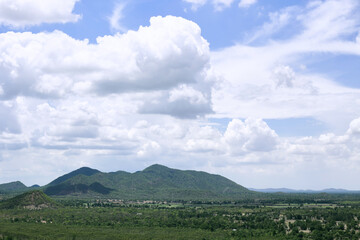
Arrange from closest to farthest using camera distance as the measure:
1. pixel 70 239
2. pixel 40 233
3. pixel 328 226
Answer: pixel 70 239 < pixel 40 233 < pixel 328 226

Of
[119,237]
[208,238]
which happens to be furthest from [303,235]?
[119,237]

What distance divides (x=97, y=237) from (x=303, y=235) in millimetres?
94661

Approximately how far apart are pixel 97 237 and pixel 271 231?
8464 cm

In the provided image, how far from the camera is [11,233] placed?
18050 centimetres

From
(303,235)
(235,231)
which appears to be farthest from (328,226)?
(235,231)

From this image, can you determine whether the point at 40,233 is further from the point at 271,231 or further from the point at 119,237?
the point at 271,231

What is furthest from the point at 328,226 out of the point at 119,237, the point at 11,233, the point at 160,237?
the point at 11,233

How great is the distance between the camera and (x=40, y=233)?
185m

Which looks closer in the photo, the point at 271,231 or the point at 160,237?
the point at 160,237

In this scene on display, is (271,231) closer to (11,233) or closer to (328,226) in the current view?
(328,226)

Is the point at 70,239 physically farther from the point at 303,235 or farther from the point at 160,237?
the point at 303,235

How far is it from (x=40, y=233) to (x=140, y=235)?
48.3m

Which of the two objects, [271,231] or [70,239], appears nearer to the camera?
[70,239]

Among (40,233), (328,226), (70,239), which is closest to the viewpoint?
(70,239)
